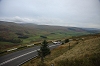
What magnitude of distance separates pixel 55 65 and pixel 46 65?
6.75 feet

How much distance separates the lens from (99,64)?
60.8ft

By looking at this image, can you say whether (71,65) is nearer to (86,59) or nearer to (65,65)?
(65,65)

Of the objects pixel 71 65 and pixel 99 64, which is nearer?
pixel 99 64

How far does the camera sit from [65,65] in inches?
803

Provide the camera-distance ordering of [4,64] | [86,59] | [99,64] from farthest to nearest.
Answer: [4,64] < [86,59] < [99,64]

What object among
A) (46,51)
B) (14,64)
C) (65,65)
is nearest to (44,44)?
(46,51)

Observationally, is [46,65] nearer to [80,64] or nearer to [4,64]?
[80,64]

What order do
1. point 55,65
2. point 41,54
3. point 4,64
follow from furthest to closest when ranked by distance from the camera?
point 41,54
point 4,64
point 55,65

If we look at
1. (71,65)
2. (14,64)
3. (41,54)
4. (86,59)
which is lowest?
(14,64)

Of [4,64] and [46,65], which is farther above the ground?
[46,65]

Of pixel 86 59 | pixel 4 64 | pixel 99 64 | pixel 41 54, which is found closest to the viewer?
pixel 99 64

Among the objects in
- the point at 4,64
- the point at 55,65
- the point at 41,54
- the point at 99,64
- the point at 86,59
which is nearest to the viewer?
the point at 99,64

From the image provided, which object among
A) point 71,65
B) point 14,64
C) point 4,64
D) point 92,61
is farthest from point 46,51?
point 92,61

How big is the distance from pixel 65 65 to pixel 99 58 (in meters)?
6.09
